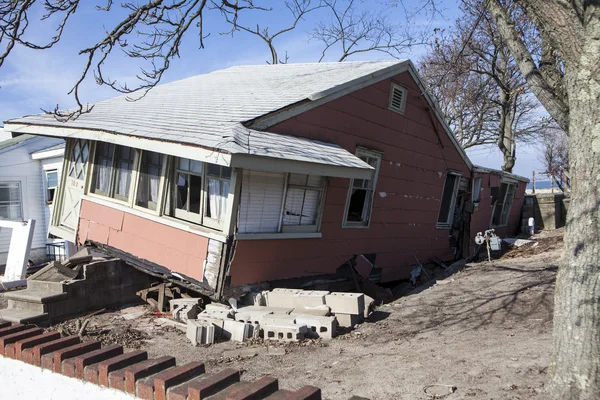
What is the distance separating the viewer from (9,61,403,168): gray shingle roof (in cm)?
778

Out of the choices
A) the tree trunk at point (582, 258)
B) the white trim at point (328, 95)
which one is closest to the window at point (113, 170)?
the white trim at point (328, 95)

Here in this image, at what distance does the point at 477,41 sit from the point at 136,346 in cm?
1960

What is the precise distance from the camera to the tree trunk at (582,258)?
11.3ft

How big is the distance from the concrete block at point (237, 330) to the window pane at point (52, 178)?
1141 centimetres

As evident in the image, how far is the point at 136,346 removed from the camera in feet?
24.3

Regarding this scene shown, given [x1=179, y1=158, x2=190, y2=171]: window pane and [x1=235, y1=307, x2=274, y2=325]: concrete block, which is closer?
[x1=235, y1=307, x2=274, y2=325]: concrete block

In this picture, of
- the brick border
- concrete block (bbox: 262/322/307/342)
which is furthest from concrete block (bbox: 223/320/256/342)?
the brick border

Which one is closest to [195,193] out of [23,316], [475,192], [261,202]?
[261,202]

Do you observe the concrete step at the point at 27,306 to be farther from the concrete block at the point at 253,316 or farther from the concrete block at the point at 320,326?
the concrete block at the point at 320,326

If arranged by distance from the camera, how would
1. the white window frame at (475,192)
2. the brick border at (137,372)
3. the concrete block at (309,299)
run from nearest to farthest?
the brick border at (137,372), the concrete block at (309,299), the white window frame at (475,192)

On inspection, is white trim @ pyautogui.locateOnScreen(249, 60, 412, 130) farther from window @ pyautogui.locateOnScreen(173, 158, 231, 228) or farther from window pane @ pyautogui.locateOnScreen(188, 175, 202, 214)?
window pane @ pyautogui.locateOnScreen(188, 175, 202, 214)

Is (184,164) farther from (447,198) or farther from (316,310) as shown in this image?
(447,198)

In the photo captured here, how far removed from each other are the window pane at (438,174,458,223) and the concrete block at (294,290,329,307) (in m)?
7.41

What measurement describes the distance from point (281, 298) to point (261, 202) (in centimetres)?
159
